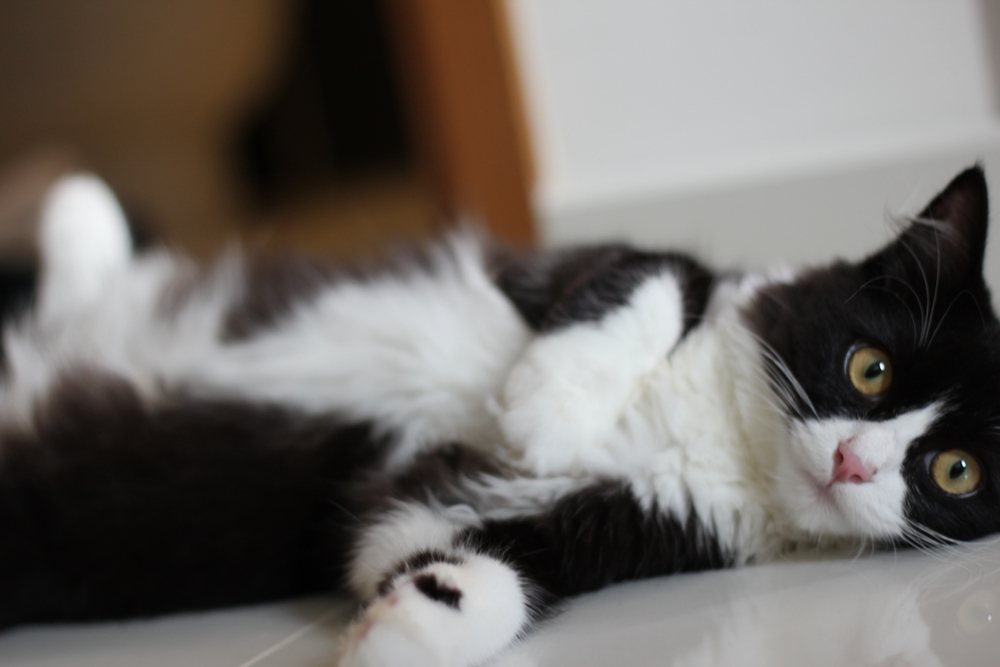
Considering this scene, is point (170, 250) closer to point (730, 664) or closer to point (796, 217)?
point (730, 664)

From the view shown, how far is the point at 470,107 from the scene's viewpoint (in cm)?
249

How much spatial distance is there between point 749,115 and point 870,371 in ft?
4.24

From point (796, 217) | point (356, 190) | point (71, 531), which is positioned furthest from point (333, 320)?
point (356, 190)

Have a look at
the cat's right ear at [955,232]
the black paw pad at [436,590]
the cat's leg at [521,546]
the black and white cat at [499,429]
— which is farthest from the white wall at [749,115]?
the black paw pad at [436,590]

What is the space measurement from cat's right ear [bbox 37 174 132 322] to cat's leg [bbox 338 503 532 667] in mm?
911

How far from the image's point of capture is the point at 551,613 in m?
0.91

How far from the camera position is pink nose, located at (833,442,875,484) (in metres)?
0.94

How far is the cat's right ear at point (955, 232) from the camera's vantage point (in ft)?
3.36

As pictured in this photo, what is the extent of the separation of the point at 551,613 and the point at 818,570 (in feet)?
1.16

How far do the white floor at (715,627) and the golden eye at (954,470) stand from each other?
8 centimetres

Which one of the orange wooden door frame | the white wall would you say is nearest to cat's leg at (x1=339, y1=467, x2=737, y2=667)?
the white wall

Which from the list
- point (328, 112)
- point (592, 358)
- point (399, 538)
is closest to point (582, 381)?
point (592, 358)

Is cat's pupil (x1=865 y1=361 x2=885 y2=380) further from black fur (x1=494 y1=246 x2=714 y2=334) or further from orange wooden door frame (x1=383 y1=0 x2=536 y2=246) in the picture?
orange wooden door frame (x1=383 y1=0 x2=536 y2=246)

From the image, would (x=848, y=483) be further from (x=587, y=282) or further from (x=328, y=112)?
(x=328, y=112)
